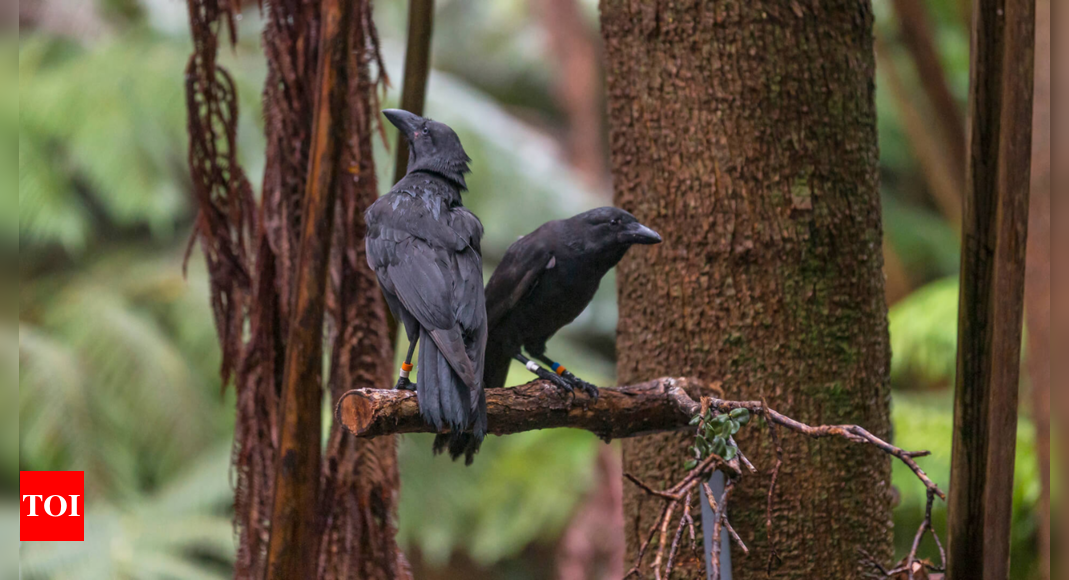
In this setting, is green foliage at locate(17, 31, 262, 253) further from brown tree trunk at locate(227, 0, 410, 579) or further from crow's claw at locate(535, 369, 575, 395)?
crow's claw at locate(535, 369, 575, 395)

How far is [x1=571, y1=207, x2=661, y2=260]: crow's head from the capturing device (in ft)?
4.32

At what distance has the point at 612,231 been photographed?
1344mm

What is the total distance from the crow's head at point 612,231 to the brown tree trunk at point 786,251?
0.50 feet

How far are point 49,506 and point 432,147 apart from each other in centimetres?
171

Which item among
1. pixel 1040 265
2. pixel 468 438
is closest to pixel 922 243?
pixel 1040 265

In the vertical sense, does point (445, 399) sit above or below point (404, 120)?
below

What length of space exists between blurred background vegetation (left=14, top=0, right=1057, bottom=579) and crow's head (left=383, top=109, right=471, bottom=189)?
7.01ft

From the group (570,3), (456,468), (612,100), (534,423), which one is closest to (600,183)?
(570,3)

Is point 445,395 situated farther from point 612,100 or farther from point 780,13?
point 780,13

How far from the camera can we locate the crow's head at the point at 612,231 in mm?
1316

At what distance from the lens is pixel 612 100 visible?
1.56m

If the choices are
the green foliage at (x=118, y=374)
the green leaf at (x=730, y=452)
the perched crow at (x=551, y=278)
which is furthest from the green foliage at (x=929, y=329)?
the green foliage at (x=118, y=374)

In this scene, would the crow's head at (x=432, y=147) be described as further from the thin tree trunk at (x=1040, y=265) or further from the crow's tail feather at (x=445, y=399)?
the thin tree trunk at (x=1040, y=265)

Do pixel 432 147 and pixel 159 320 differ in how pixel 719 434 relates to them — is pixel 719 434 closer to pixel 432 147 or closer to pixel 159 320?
pixel 432 147
